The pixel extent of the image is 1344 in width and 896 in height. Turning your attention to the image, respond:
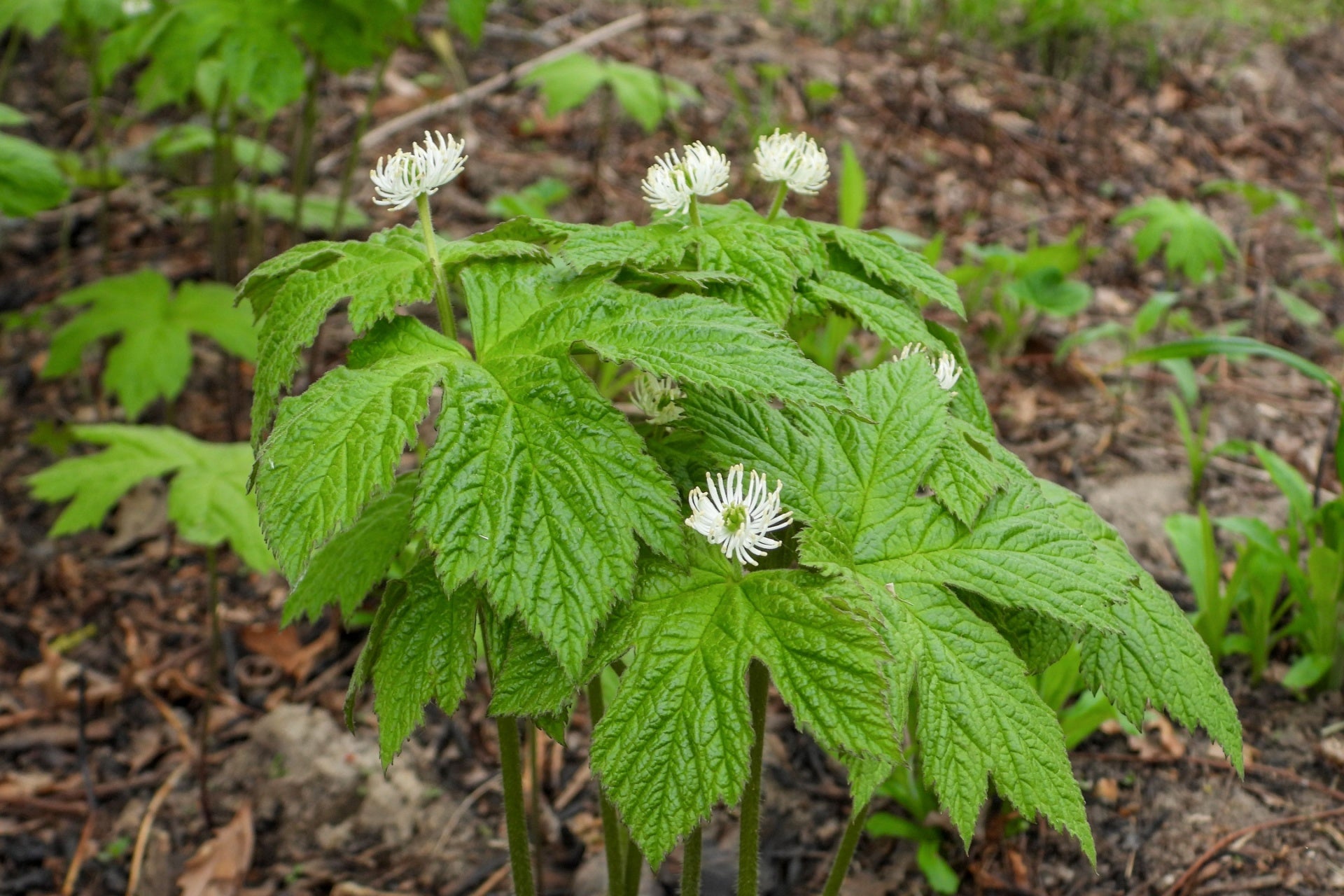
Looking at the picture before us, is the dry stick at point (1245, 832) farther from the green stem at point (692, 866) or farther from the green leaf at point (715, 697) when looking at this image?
the green leaf at point (715, 697)

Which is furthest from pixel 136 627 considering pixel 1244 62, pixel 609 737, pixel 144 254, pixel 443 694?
pixel 1244 62

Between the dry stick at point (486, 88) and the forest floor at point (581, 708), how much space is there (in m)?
0.10

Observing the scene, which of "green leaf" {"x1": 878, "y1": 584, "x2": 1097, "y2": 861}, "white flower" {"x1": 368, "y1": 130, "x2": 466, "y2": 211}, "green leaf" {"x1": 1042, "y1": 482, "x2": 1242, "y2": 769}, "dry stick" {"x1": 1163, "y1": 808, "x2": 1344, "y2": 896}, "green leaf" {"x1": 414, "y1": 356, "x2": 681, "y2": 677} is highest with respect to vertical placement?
"white flower" {"x1": 368, "y1": 130, "x2": 466, "y2": 211}

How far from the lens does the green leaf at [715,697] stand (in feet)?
3.03

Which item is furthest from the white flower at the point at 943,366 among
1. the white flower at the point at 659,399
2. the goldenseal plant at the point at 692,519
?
the white flower at the point at 659,399

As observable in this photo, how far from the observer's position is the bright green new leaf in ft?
9.64

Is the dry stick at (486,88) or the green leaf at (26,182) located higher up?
the green leaf at (26,182)

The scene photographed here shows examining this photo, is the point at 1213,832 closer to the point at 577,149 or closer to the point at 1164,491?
the point at 1164,491

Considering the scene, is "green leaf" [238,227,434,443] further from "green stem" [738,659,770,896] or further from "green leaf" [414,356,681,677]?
"green stem" [738,659,770,896]

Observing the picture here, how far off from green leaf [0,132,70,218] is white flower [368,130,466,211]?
5.09 feet

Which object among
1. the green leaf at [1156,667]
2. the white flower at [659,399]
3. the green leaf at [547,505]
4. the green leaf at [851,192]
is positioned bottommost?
the green leaf at [851,192]

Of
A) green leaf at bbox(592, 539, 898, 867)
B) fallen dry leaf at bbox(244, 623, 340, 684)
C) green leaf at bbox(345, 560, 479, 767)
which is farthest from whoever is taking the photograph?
fallen dry leaf at bbox(244, 623, 340, 684)

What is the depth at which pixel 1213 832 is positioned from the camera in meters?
2.02

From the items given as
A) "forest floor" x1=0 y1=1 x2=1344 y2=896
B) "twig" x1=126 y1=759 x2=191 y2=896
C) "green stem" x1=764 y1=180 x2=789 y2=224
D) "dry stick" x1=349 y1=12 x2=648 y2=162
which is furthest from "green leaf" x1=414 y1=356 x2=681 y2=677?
"dry stick" x1=349 y1=12 x2=648 y2=162
